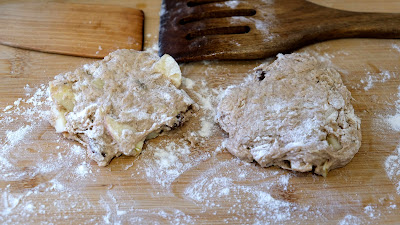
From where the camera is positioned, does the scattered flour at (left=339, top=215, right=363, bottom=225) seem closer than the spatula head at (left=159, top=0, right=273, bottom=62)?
Yes

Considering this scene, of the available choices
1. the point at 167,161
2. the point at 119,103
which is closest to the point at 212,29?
the point at 119,103

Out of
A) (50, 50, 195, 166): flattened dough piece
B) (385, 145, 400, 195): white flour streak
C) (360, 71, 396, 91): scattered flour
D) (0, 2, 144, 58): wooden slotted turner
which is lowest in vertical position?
(385, 145, 400, 195): white flour streak

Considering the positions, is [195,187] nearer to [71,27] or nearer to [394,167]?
[394,167]

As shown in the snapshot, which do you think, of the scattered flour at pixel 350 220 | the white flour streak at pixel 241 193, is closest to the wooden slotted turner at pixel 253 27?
the white flour streak at pixel 241 193

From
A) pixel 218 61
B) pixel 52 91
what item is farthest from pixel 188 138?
pixel 52 91

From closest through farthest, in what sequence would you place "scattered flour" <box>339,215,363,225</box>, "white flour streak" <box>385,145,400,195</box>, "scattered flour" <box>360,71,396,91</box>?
"scattered flour" <box>339,215,363,225</box>
"white flour streak" <box>385,145,400,195</box>
"scattered flour" <box>360,71,396,91</box>

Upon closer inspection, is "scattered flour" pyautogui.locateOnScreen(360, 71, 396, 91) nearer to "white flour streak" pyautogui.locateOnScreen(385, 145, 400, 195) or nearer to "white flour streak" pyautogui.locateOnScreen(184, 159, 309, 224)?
"white flour streak" pyautogui.locateOnScreen(385, 145, 400, 195)

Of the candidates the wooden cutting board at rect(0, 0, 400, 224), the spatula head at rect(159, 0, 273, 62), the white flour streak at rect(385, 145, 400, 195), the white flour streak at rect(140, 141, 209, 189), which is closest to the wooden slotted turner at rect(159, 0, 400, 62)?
the spatula head at rect(159, 0, 273, 62)
